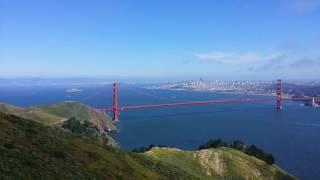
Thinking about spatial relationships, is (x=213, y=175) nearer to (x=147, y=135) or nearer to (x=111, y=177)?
(x=111, y=177)

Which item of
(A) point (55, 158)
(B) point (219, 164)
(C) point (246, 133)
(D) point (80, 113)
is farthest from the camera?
(D) point (80, 113)

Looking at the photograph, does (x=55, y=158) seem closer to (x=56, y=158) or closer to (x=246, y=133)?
(x=56, y=158)

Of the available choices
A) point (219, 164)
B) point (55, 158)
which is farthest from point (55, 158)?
point (219, 164)

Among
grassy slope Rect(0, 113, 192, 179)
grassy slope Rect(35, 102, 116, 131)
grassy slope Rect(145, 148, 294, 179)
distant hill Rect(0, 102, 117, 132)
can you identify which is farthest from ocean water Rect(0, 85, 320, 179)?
grassy slope Rect(0, 113, 192, 179)

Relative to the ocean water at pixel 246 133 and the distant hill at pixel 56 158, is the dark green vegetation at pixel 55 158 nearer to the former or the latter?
the distant hill at pixel 56 158

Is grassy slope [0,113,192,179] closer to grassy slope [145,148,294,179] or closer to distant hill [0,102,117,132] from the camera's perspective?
grassy slope [145,148,294,179]

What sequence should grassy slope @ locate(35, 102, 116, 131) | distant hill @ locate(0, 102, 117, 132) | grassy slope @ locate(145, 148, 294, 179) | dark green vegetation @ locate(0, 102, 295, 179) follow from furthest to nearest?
1. grassy slope @ locate(35, 102, 116, 131)
2. distant hill @ locate(0, 102, 117, 132)
3. grassy slope @ locate(145, 148, 294, 179)
4. dark green vegetation @ locate(0, 102, 295, 179)
